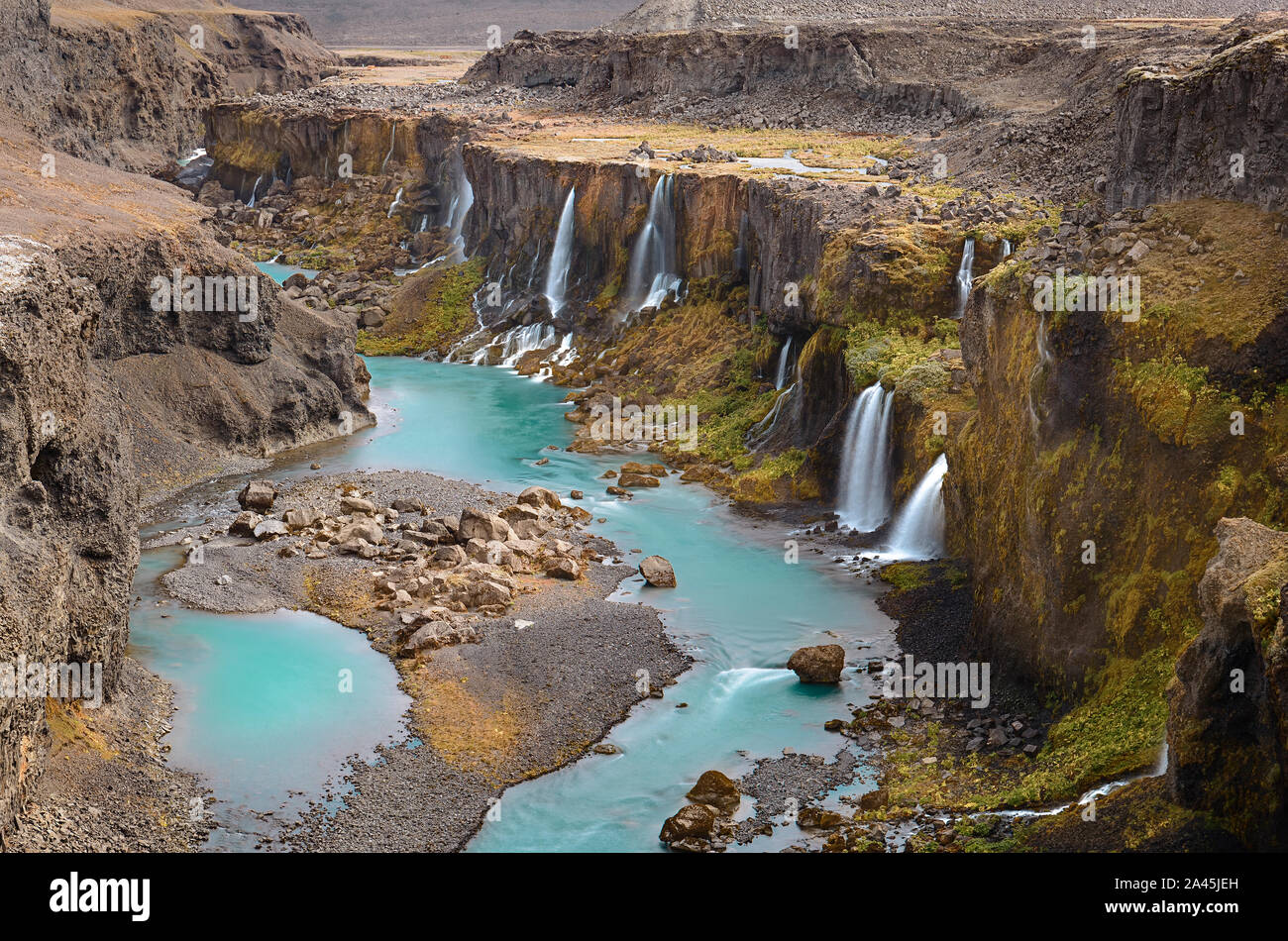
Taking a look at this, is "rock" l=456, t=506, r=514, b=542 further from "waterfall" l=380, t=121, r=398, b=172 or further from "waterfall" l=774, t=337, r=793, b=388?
"waterfall" l=380, t=121, r=398, b=172

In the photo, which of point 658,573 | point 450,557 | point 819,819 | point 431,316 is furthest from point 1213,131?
point 431,316

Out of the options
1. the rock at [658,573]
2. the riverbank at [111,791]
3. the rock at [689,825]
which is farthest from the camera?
the rock at [658,573]

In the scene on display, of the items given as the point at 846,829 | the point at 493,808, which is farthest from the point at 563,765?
the point at 846,829

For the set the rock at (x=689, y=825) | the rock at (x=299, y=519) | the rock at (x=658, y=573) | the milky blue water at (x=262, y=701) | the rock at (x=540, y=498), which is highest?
the rock at (x=540, y=498)

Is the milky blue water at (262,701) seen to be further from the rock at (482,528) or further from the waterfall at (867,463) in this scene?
the waterfall at (867,463)

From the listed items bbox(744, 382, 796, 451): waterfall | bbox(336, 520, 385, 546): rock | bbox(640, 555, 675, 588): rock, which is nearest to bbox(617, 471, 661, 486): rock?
bbox(744, 382, 796, 451): waterfall

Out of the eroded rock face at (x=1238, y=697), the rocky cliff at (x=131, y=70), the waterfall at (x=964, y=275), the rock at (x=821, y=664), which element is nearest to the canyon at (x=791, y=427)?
the eroded rock face at (x=1238, y=697)

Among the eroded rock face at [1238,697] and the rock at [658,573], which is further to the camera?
the rock at [658,573]
